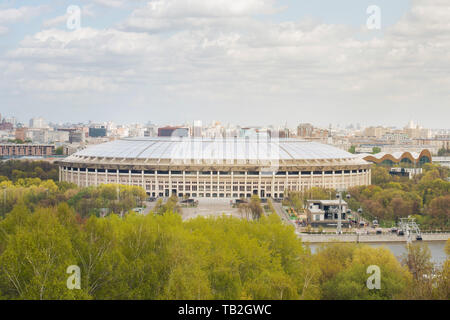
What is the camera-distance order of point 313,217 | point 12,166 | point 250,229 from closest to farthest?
point 250,229 → point 313,217 → point 12,166

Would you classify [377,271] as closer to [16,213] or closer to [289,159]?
[16,213]

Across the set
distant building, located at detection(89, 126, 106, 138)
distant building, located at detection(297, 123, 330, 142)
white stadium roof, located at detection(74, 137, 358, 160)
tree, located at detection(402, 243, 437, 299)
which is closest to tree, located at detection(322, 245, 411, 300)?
tree, located at detection(402, 243, 437, 299)

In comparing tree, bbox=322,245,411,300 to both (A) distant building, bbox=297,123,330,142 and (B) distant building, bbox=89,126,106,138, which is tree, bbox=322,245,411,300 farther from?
(B) distant building, bbox=89,126,106,138

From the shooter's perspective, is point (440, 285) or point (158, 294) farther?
point (440, 285)

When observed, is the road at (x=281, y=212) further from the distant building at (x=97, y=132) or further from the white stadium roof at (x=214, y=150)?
the distant building at (x=97, y=132)
